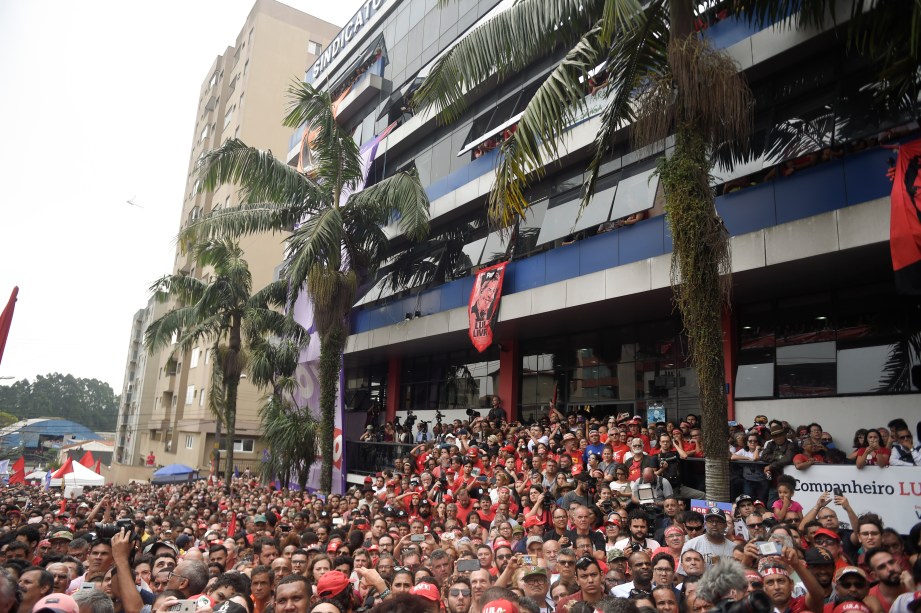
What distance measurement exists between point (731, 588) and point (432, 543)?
4.69m

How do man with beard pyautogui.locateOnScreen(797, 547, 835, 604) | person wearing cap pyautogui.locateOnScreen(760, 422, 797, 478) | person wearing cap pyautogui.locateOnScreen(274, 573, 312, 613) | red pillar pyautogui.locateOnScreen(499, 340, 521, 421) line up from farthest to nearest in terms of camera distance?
red pillar pyautogui.locateOnScreen(499, 340, 521, 421)
person wearing cap pyautogui.locateOnScreen(760, 422, 797, 478)
man with beard pyautogui.locateOnScreen(797, 547, 835, 604)
person wearing cap pyautogui.locateOnScreen(274, 573, 312, 613)

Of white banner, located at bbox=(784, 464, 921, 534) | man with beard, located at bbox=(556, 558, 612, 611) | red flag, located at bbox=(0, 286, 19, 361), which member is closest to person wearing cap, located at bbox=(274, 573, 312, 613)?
man with beard, located at bbox=(556, 558, 612, 611)

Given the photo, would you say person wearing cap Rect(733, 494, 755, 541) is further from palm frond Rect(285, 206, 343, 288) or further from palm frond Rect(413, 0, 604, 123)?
palm frond Rect(285, 206, 343, 288)

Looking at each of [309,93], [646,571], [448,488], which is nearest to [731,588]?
[646,571]

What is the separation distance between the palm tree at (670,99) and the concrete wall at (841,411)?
14.5 ft

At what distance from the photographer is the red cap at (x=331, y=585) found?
15.3 feet

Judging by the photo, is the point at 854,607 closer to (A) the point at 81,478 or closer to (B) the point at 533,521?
(B) the point at 533,521

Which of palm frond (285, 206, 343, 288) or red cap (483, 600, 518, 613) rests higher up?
palm frond (285, 206, 343, 288)

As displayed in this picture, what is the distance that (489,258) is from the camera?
59.0 feet

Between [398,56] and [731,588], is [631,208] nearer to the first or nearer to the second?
[731,588]

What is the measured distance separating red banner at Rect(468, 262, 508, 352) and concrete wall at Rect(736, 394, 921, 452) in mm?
6010

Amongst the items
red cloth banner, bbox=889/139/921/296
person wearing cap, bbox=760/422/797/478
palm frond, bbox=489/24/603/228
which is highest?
palm frond, bbox=489/24/603/228

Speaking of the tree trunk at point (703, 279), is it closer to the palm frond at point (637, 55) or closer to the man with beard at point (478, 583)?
the palm frond at point (637, 55)

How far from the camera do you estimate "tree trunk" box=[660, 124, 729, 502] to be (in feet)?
24.4
